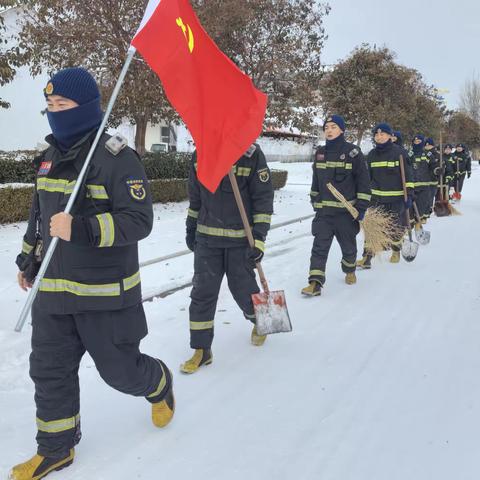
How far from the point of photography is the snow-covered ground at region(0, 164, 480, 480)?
273 centimetres

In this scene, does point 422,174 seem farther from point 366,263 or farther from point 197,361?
point 197,361

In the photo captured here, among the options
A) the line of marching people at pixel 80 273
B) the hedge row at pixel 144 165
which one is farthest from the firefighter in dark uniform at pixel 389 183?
the hedge row at pixel 144 165

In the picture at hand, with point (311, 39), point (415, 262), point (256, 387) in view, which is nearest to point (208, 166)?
point (256, 387)

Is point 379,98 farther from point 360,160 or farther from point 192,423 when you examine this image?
point 192,423

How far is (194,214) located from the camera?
4113mm

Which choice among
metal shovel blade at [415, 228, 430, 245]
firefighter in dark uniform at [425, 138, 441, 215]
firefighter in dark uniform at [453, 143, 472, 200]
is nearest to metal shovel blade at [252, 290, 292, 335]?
metal shovel blade at [415, 228, 430, 245]

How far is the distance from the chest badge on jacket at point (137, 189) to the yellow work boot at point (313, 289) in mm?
3565

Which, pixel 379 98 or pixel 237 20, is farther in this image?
pixel 379 98

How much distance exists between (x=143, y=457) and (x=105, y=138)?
1.63 m

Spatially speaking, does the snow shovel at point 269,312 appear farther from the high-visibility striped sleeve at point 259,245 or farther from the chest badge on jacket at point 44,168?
the chest badge on jacket at point 44,168

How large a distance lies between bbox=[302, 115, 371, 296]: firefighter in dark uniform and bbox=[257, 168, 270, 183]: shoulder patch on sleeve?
6.79ft

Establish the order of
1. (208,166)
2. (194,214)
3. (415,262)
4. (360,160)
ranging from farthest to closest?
(415,262), (360,160), (194,214), (208,166)

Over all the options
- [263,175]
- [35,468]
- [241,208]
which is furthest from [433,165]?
[35,468]

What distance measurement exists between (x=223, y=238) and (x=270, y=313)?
0.69 m
